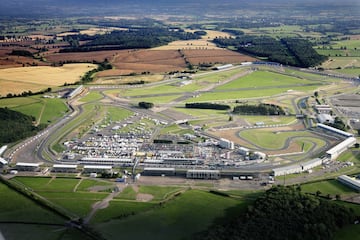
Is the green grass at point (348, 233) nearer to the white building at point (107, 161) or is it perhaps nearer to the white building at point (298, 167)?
the white building at point (298, 167)

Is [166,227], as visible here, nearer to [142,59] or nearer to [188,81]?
[188,81]

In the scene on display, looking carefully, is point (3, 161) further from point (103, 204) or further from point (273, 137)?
point (273, 137)

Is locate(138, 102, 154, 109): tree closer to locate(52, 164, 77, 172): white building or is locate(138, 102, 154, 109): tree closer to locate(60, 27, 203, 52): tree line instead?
locate(52, 164, 77, 172): white building

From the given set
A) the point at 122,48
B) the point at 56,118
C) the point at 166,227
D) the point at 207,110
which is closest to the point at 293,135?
the point at 207,110

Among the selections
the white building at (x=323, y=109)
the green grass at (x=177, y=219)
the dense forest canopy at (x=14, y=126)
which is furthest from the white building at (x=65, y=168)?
the white building at (x=323, y=109)

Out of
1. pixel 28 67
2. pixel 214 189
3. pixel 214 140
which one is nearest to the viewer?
pixel 214 189

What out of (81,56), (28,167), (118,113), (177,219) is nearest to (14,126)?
(28,167)
